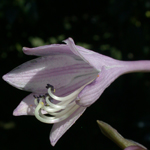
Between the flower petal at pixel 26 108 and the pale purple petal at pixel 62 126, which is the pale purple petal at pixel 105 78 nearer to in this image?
the pale purple petal at pixel 62 126

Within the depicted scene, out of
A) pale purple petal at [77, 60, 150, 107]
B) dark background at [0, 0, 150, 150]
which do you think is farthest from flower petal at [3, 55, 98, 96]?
dark background at [0, 0, 150, 150]

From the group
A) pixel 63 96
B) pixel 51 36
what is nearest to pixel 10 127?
pixel 51 36

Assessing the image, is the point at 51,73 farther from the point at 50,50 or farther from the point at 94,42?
the point at 94,42

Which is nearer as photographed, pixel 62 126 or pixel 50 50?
pixel 50 50

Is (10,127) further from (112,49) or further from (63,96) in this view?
(63,96)

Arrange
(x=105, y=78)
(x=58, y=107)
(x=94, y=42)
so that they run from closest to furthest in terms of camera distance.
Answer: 1. (x=105, y=78)
2. (x=58, y=107)
3. (x=94, y=42)

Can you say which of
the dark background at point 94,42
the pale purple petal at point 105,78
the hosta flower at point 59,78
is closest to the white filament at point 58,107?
the hosta flower at point 59,78

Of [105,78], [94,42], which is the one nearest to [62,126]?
[105,78]
